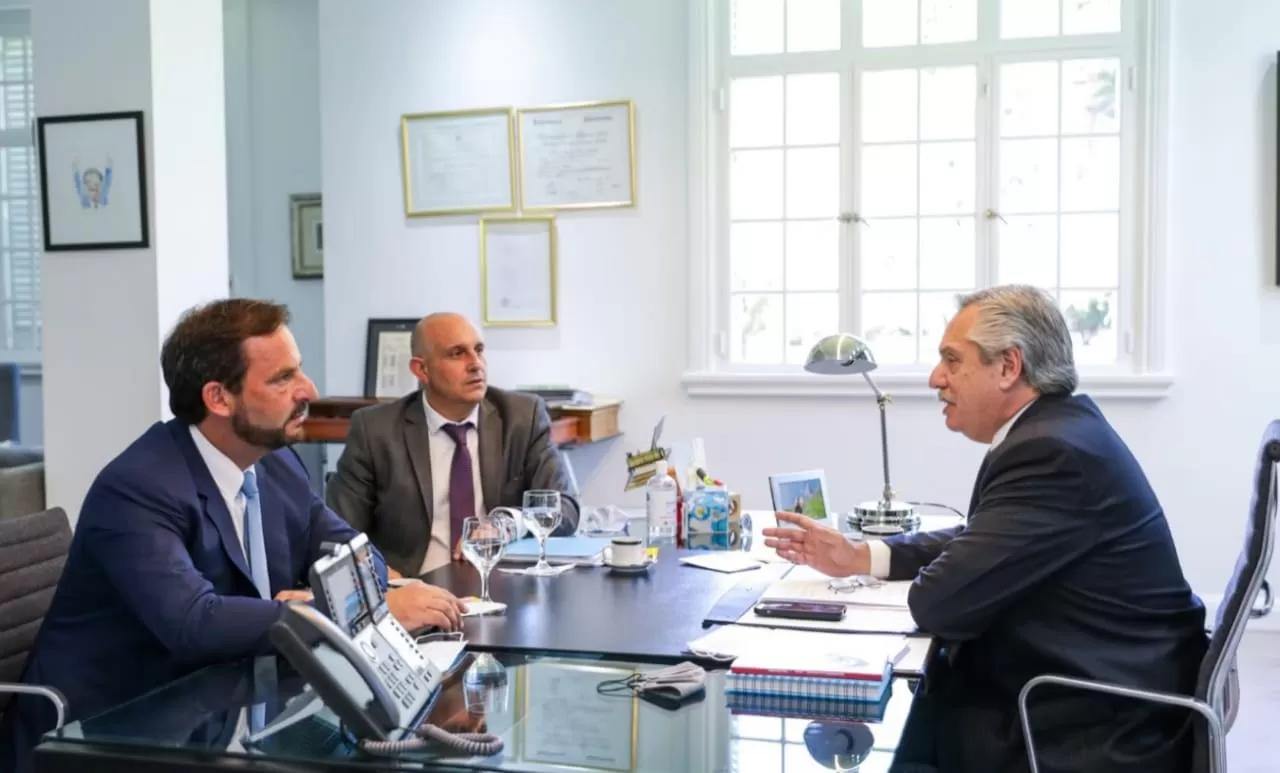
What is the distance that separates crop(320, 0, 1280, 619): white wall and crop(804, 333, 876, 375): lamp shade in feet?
6.48

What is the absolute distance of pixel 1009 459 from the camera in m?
1.80

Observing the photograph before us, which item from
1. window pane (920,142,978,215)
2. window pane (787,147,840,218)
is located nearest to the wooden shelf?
window pane (787,147,840,218)

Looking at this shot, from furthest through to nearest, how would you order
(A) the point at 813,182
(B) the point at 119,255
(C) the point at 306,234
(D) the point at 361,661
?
(C) the point at 306,234 < (A) the point at 813,182 < (B) the point at 119,255 < (D) the point at 361,661

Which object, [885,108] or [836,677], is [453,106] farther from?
[836,677]

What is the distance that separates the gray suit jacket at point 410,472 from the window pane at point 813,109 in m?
2.28

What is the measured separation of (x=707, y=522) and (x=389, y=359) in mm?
2781

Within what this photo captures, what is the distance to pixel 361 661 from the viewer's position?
1.30m

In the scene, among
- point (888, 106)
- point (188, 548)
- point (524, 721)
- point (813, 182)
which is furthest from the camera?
point (813, 182)

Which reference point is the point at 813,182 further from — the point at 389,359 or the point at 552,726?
the point at 552,726

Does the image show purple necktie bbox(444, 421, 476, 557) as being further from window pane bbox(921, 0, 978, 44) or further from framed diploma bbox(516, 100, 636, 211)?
window pane bbox(921, 0, 978, 44)

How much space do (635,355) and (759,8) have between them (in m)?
1.55

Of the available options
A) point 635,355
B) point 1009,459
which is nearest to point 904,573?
point 1009,459

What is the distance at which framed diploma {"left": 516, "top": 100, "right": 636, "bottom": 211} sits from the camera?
15.8 feet

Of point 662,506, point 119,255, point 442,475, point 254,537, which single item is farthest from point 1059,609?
point 119,255
